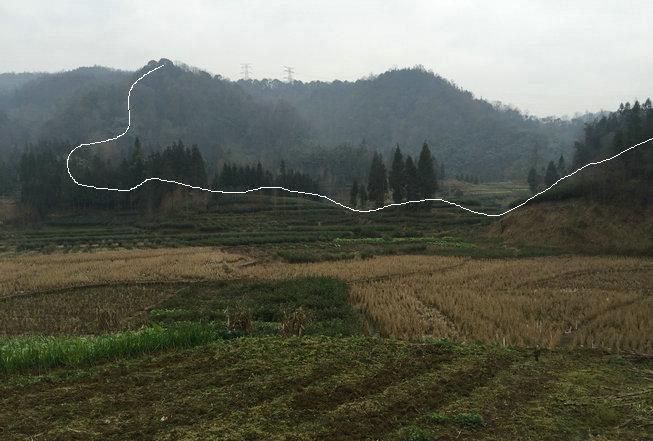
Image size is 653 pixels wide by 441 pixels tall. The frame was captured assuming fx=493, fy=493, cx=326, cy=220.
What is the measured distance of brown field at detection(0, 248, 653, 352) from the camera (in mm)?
11805

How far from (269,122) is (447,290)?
132 meters

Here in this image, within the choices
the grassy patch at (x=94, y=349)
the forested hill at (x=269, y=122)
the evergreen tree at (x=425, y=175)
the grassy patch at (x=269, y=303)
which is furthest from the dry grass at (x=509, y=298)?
the forested hill at (x=269, y=122)

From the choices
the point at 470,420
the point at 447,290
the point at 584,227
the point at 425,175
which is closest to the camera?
the point at 470,420

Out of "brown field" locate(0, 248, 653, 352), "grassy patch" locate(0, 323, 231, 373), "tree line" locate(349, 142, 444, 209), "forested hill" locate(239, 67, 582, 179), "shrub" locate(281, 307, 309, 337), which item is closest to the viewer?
"grassy patch" locate(0, 323, 231, 373)

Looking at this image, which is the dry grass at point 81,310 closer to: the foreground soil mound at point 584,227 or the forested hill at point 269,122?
the foreground soil mound at point 584,227

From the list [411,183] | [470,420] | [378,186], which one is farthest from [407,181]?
[470,420]

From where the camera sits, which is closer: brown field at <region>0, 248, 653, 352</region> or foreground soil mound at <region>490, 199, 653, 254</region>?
brown field at <region>0, 248, 653, 352</region>

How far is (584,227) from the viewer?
36.2 meters

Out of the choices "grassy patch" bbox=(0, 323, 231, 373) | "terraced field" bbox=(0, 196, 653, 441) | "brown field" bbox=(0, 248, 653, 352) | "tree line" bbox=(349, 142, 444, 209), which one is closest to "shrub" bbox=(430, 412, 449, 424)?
"terraced field" bbox=(0, 196, 653, 441)

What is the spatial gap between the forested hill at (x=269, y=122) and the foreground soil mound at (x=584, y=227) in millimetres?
69433

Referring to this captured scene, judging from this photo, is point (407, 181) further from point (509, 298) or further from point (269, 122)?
point (269, 122)

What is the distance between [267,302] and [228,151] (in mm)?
104867

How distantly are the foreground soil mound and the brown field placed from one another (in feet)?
20.7

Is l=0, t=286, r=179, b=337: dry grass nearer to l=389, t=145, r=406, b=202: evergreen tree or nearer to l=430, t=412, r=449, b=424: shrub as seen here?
l=430, t=412, r=449, b=424: shrub
